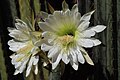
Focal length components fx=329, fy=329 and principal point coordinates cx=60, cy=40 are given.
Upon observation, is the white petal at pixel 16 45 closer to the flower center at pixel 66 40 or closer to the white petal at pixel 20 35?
the white petal at pixel 20 35

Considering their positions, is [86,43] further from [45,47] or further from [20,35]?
[20,35]

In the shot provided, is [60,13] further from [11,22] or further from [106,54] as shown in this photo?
[11,22]

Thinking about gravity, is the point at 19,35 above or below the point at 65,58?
above

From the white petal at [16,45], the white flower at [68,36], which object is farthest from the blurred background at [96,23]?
the white petal at [16,45]

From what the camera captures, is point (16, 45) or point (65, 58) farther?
point (16, 45)

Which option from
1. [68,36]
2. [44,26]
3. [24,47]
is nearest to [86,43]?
[68,36]

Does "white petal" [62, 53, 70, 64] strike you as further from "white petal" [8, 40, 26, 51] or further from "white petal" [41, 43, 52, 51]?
"white petal" [8, 40, 26, 51]
